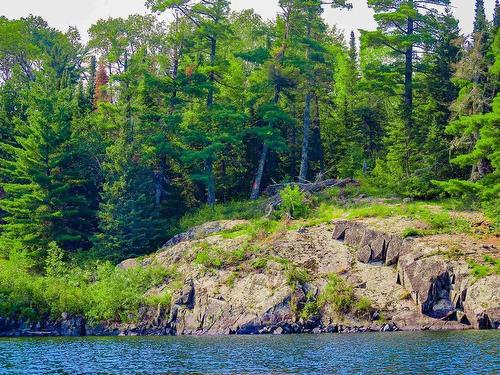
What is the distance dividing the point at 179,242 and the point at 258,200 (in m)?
8.09

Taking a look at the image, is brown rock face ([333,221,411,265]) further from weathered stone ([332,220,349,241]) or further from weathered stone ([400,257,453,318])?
weathered stone ([400,257,453,318])

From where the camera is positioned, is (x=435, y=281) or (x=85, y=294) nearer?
(x=435, y=281)

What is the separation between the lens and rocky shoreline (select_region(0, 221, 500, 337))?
38.3m

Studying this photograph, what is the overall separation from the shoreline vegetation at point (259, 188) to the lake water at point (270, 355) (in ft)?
14.3

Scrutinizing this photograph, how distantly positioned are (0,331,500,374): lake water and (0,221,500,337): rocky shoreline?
8.15ft

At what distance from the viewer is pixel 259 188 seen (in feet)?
195

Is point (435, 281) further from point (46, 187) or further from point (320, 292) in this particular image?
point (46, 187)

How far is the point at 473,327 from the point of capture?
3678cm

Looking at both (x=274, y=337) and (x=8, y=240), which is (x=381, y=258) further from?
(x=8, y=240)

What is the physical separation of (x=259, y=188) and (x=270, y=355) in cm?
3049

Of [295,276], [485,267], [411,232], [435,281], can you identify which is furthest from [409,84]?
[435,281]

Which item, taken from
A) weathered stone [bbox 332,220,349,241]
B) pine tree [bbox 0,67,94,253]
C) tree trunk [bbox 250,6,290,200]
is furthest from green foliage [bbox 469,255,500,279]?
pine tree [bbox 0,67,94,253]

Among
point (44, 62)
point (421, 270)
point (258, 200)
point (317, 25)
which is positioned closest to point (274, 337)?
point (421, 270)

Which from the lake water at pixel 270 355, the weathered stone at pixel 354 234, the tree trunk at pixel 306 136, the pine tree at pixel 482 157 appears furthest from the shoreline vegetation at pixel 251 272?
the tree trunk at pixel 306 136
